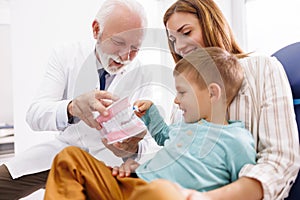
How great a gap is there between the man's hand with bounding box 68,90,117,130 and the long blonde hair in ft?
1.09

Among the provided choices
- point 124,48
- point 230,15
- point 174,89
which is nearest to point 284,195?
point 174,89

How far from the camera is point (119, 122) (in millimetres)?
975

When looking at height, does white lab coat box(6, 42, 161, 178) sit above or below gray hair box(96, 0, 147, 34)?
below

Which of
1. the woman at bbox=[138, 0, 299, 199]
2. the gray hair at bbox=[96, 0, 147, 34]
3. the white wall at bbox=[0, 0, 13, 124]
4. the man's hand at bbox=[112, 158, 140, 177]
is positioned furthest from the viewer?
the white wall at bbox=[0, 0, 13, 124]

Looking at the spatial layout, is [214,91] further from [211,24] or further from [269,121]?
[211,24]

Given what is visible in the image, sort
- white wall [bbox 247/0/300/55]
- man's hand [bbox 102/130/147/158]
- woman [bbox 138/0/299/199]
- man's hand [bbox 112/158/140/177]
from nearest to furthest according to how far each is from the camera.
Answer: woman [bbox 138/0/299/199] → man's hand [bbox 112/158/140/177] → man's hand [bbox 102/130/147/158] → white wall [bbox 247/0/300/55]

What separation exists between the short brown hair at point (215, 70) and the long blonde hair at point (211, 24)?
102 mm

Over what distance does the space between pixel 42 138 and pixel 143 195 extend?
5.12 feet

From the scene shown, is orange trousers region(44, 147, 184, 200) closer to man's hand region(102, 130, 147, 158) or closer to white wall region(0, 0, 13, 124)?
man's hand region(102, 130, 147, 158)

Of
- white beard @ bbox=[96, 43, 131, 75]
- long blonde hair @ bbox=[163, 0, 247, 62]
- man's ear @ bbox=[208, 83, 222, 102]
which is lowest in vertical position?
man's ear @ bbox=[208, 83, 222, 102]

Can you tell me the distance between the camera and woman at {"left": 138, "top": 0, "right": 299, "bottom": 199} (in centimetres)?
78

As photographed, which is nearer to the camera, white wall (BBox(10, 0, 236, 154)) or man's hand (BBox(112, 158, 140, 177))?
man's hand (BBox(112, 158, 140, 177))

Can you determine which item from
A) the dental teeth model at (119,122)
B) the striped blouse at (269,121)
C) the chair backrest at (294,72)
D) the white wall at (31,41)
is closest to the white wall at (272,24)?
the white wall at (31,41)

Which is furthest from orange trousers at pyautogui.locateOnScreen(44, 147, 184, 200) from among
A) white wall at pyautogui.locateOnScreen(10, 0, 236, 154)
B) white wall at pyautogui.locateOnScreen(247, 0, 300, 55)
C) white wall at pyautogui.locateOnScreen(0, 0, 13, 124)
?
white wall at pyautogui.locateOnScreen(247, 0, 300, 55)
